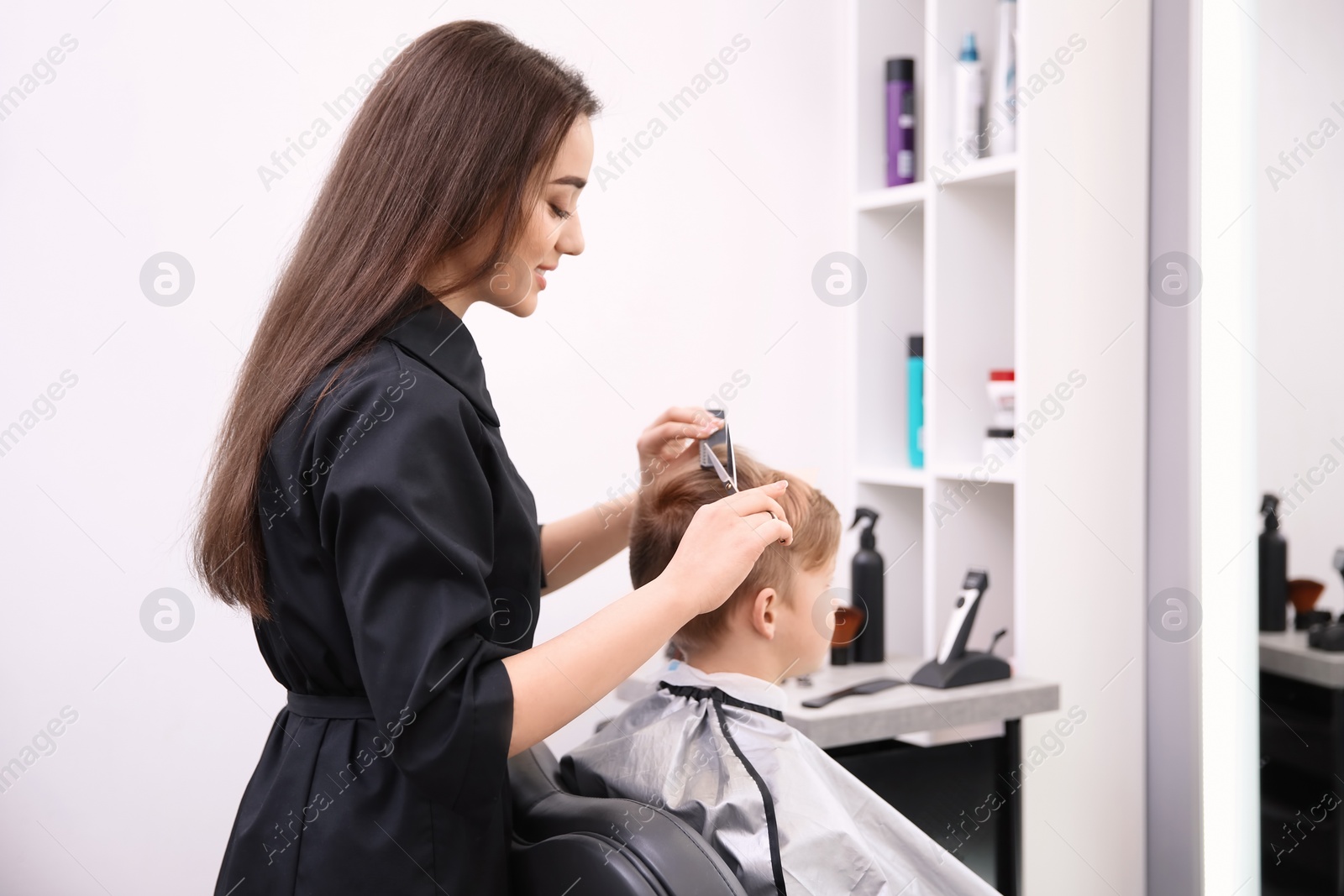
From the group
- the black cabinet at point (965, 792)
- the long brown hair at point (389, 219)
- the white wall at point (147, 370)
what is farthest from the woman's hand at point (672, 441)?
the black cabinet at point (965, 792)

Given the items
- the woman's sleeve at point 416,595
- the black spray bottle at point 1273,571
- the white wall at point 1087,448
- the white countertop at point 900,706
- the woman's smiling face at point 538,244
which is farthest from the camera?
the white wall at point 1087,448

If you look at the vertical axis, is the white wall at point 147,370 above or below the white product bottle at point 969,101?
below

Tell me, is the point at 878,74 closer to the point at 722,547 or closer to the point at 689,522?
the point at 689,522

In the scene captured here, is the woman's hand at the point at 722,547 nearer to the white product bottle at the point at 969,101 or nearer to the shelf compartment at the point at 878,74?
the white product bottle at the point at 969,101

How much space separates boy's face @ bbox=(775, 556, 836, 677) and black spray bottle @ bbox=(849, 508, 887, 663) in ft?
2.03

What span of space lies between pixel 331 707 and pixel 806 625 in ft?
2.24

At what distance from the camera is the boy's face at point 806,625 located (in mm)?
1490

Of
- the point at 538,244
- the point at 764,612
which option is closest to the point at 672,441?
the point at 764,612

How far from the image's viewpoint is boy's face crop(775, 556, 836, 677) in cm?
149

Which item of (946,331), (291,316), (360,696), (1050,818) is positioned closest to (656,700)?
(360,696)

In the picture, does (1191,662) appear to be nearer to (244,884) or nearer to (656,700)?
(656,700)

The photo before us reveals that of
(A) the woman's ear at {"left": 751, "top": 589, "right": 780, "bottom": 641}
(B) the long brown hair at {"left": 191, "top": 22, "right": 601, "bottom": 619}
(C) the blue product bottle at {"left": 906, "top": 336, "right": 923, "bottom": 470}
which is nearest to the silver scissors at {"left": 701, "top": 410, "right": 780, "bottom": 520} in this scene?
(A) the woman's ear at {"left": 751, "top": 589, "right": 780, "bottom": 641}

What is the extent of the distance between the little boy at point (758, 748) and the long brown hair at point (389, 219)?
1.66 feet

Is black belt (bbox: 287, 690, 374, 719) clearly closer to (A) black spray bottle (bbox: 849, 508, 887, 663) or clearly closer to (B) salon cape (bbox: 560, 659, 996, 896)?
(B) salon cape (bbox: 560, 659, 996, 896)
